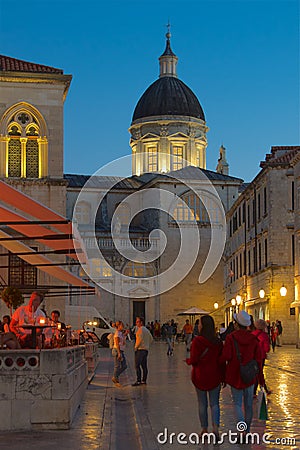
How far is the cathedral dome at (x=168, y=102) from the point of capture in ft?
296

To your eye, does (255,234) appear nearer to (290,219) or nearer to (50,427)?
(290,219)

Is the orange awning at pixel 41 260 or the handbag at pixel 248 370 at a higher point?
the orange awning at pixel 41 260

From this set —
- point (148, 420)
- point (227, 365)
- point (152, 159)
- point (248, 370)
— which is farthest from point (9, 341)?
point (152, 159)

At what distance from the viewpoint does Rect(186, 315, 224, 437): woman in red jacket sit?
36.1 feet

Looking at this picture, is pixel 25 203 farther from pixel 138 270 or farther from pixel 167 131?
pixel 167 131

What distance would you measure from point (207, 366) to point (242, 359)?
447mm

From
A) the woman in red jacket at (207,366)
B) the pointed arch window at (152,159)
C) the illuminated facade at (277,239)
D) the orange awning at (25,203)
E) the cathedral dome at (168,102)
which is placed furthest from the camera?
the cathedral dome at (168,102)

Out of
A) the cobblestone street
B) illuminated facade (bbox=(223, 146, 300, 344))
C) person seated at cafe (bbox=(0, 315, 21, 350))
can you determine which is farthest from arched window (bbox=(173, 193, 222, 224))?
person seated at cafe (bbox=(0, 315, 21, 350))

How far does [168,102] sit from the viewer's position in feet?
297

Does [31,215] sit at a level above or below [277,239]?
below

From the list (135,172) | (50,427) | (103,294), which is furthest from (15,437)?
(135,172)

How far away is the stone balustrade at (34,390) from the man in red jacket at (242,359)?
2585 mm

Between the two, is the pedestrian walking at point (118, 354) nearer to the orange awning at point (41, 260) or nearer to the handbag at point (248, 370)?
the orange awning at point (41, 260)

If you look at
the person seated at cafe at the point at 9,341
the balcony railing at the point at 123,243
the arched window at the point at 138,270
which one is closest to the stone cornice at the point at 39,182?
the arched window at the point at 138,270
